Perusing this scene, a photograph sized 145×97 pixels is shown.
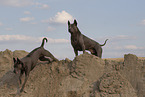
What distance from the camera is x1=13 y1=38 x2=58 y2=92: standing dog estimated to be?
898cm

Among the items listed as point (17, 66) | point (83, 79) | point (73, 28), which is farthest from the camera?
point (73, 28)

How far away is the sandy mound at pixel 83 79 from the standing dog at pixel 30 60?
51 centimetres

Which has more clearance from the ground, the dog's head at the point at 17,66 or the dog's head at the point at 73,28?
the dog's head at the point at 73,28

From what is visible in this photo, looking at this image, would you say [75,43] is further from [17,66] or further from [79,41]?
[17,66]

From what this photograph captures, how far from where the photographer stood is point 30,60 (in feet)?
31.2

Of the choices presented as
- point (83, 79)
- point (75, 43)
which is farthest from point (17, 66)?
point (75, 43)

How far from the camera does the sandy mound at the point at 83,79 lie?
27.8 ft

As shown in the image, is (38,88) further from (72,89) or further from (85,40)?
(85,40)

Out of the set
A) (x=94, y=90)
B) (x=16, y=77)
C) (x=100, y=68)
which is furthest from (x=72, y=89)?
(x=16, y=77)

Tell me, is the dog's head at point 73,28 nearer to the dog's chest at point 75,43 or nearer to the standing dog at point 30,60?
the dog's chest at point 75,43

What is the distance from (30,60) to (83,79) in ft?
8.59

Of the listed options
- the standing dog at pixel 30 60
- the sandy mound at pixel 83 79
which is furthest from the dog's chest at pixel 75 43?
the standing dog at pixel 30 60

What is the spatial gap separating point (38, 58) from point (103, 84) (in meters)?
3.52

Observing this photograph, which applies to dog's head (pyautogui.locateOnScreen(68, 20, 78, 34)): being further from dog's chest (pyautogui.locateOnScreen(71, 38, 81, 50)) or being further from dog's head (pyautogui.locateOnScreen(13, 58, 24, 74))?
dog's head (pyautogui.locateOnScreen(13, 58, 24, 74))
